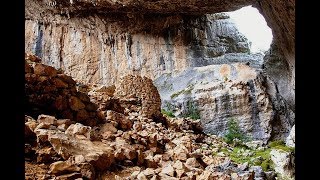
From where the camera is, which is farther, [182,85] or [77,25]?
[77,25]

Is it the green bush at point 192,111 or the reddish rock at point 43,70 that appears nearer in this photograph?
the reddish rock at point 43,70

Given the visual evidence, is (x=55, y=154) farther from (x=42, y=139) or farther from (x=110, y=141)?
(x=110, y=141)

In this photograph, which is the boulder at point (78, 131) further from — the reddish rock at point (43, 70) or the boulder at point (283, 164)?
the boulder at point (283, 164)

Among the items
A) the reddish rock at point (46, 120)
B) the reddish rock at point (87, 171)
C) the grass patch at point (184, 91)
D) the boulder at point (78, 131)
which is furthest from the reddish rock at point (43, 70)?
the grass patch at point (184, 91)

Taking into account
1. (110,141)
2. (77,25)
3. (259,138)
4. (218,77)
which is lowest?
(259,138)

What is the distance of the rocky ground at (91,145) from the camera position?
443 centimetres

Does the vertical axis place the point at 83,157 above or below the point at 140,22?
below

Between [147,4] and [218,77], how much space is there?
5183mm

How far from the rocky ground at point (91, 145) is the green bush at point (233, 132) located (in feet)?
20.3

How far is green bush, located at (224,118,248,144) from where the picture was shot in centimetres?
1483

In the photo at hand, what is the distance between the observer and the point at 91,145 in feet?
17.8
